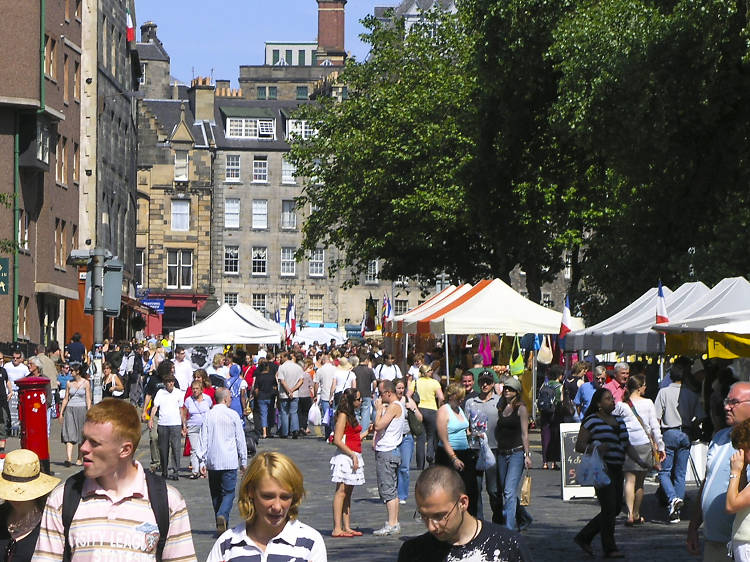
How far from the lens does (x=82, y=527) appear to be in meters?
5.57

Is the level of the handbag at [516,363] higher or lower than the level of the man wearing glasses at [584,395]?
higher

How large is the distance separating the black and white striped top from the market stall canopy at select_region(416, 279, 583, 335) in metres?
12.0

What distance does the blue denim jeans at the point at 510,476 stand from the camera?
14672 millimetres

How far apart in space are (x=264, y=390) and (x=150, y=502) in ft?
83.7

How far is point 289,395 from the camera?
31.2 metres

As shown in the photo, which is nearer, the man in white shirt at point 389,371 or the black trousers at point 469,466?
the black trousers at point 469,466

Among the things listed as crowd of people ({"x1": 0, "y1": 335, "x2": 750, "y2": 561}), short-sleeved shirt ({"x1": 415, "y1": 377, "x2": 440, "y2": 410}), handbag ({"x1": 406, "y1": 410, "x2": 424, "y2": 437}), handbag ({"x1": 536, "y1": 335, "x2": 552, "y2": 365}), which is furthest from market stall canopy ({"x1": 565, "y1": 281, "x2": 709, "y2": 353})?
handbag ({"x1": 536, "y1": 335, "x2": 552, "y2": 365})

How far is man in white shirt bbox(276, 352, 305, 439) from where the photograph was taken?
31156mm

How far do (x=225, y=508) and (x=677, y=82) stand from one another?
37.1 feet

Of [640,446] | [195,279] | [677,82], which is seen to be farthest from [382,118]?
[195,279]

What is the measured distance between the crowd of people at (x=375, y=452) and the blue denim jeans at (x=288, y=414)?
3cm

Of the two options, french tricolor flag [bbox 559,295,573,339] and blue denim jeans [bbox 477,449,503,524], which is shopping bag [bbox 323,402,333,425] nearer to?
french tricolor flag [bbox 559,295,573,339]

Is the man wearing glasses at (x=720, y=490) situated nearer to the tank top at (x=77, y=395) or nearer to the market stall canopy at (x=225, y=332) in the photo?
the tank top at (x=77, y=395)

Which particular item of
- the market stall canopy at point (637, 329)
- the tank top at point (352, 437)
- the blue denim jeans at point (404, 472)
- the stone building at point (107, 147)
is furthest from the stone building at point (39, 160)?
the tank top at point (352, 437)
